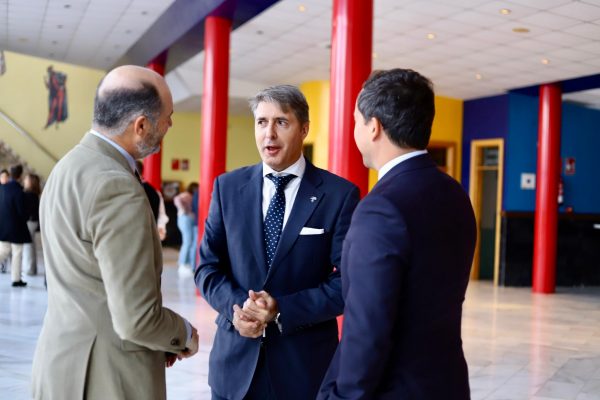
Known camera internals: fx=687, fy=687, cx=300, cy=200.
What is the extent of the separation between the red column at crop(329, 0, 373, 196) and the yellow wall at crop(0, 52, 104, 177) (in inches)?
554

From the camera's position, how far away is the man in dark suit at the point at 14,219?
10.3 m

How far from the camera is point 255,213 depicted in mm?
2475

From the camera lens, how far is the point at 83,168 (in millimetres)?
1783

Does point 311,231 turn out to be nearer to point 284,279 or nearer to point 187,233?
point 284,279

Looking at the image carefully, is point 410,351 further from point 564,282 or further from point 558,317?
point 564,282

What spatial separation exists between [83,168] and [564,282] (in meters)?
13.6

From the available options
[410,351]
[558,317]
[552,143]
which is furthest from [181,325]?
[552,143]

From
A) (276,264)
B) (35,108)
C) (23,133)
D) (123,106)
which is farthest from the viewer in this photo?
(35,108)

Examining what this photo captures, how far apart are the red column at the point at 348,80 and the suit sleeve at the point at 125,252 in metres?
4.35

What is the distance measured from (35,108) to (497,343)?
1553 centimetres

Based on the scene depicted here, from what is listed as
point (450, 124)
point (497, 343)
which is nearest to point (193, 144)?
point (450, 124)

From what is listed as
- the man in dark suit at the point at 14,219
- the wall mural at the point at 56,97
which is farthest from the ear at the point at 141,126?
the wall mural at the point at 56,97

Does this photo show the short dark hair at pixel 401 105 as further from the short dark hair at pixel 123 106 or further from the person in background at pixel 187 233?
the person in background at pixel 187 233

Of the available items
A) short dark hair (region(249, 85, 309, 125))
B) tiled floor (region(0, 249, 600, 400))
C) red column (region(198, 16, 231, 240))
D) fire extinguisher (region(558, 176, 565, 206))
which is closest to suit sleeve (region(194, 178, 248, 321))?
short dark hair (region(249, 85, 309, 125))
